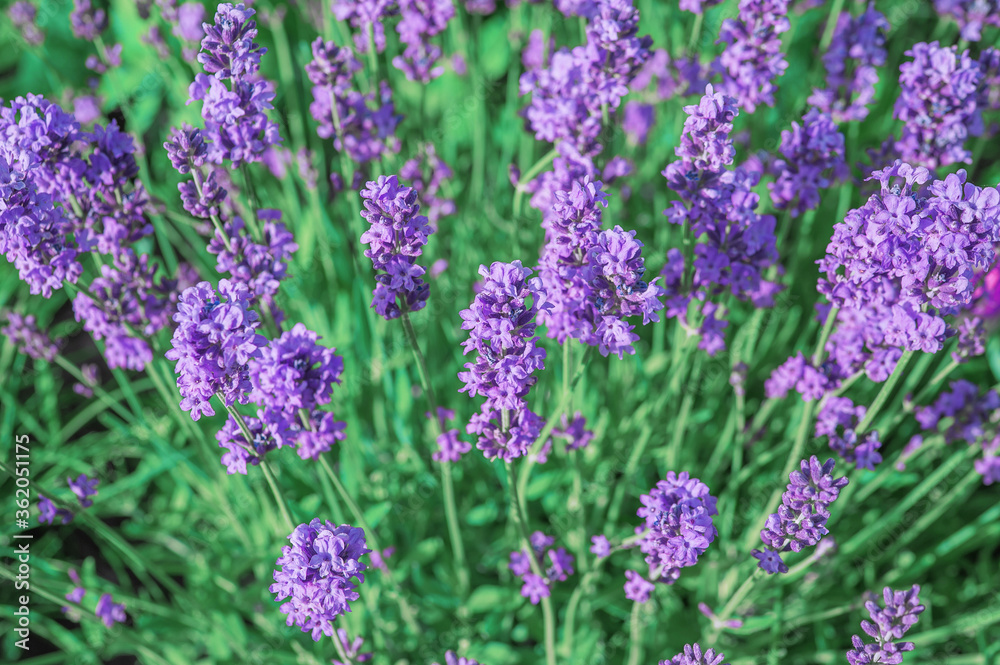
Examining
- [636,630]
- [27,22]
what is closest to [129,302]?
[27,22]

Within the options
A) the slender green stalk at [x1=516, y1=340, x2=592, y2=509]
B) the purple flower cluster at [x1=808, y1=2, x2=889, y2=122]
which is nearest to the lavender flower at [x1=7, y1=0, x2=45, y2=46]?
the slender green stalk at [x1=516, y1=340, x2=592, y2=509]

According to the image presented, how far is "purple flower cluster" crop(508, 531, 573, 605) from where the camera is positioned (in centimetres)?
286

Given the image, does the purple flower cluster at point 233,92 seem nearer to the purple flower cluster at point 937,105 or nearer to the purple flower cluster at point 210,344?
the purple flower cluster at point 210,344

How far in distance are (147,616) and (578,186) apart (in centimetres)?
294

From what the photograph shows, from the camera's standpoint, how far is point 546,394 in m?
3.64

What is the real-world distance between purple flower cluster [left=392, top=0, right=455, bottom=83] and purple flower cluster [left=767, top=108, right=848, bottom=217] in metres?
1.46

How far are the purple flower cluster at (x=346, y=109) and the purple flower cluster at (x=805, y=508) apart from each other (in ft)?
6.73

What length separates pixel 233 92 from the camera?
2504mm

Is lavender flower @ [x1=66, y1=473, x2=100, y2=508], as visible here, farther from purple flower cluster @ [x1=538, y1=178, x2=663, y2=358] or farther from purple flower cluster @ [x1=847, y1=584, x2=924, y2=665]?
purple flower cluster @ [x1=847, y1=584, x2=924, y2=665]

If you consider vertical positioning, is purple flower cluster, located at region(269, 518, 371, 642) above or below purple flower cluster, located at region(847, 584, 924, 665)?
above

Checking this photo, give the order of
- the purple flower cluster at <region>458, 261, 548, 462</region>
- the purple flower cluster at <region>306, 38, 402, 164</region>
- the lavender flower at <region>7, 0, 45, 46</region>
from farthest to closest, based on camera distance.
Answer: the lavender flower at <region>7, 0, 45, 46</region>, the purple flower cluster at <region>306, 38, 402, 164</region>, the purple flower cluster at <region>458, 261, 548, 462</region>

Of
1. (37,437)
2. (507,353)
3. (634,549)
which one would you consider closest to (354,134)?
(507,353)

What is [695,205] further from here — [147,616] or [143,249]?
[143,249]

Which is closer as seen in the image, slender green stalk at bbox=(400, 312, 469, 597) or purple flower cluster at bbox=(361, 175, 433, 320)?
purple flower cluster at bbox=(361, 175, 433, 320)
